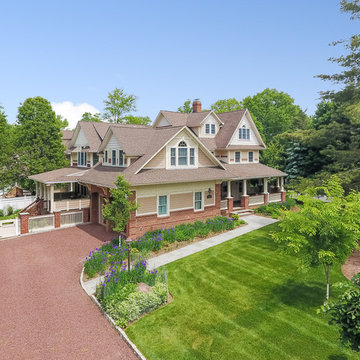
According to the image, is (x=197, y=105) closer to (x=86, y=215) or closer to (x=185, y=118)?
(x=185, y=118)

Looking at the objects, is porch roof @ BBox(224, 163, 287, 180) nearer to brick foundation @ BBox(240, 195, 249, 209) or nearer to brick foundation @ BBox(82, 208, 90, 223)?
brick foundation @ BBox(240, 195, 249, 209)

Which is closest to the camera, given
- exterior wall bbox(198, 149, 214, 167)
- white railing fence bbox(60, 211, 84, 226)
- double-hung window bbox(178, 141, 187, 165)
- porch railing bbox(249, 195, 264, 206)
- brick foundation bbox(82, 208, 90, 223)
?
double-hung window bbox(178, 141, 187, 165)

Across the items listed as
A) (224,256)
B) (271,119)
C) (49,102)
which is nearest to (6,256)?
(224,256)

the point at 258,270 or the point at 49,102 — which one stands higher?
the point at 49,102

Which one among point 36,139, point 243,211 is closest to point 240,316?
point 243,211

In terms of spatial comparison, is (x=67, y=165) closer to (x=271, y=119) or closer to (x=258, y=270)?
(x=258, y=270)

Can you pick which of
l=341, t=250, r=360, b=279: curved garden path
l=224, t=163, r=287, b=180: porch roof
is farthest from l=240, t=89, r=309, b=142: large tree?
l=341, t=250, r=360, b=279: curved garden path

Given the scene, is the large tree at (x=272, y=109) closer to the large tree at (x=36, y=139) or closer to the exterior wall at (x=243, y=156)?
the exterior wall at (x=243, y=156)
